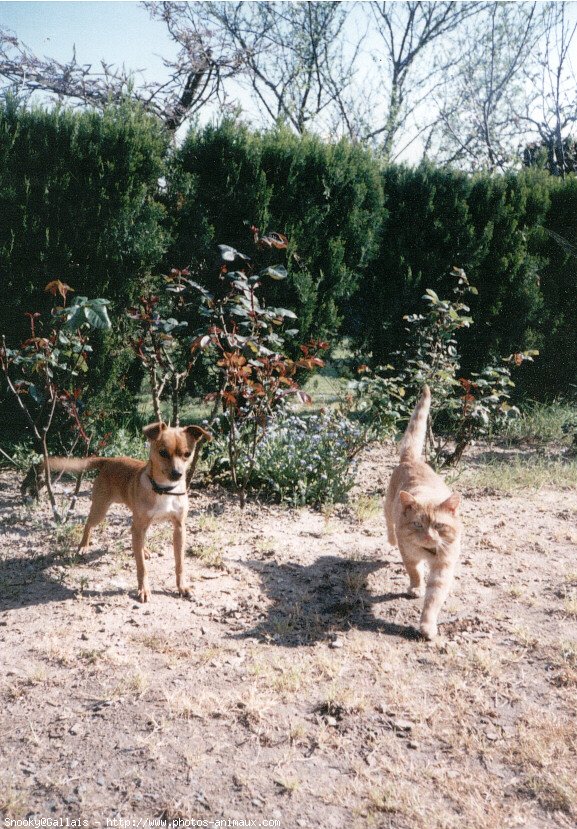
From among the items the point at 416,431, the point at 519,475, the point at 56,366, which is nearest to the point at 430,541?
the point at 416,431

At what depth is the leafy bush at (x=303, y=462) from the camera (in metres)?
5.98

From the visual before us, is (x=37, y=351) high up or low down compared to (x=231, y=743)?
up

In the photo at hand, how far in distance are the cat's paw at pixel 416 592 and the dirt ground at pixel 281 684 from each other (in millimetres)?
61

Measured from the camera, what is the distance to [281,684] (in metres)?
3.28

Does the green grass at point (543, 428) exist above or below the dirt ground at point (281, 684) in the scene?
above

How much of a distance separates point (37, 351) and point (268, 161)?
350cm

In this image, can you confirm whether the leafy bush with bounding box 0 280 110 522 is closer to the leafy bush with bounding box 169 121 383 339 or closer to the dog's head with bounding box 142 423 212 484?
the dog's head with bounding box 142 423 212 484

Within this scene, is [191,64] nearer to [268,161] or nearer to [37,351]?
[268,161]

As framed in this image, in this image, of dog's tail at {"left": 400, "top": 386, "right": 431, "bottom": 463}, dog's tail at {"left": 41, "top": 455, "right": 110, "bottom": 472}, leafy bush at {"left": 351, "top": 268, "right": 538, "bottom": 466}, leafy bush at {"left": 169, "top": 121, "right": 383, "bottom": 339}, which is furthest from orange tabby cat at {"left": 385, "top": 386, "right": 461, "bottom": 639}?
leafy bush at {"left": 169, "top": 121, "right": 383, "bottom": 339}

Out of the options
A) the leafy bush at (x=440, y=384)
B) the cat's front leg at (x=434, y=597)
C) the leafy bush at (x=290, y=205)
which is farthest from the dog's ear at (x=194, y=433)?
the leafy bush at (x=290, y=205)

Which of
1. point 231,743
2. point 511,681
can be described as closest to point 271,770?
point 231,743

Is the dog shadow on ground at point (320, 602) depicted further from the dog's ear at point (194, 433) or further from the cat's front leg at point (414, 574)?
Result: the dog's ear at point (194, 433)

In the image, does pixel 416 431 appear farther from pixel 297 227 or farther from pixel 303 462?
pixel 297 227

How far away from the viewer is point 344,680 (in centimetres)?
338
